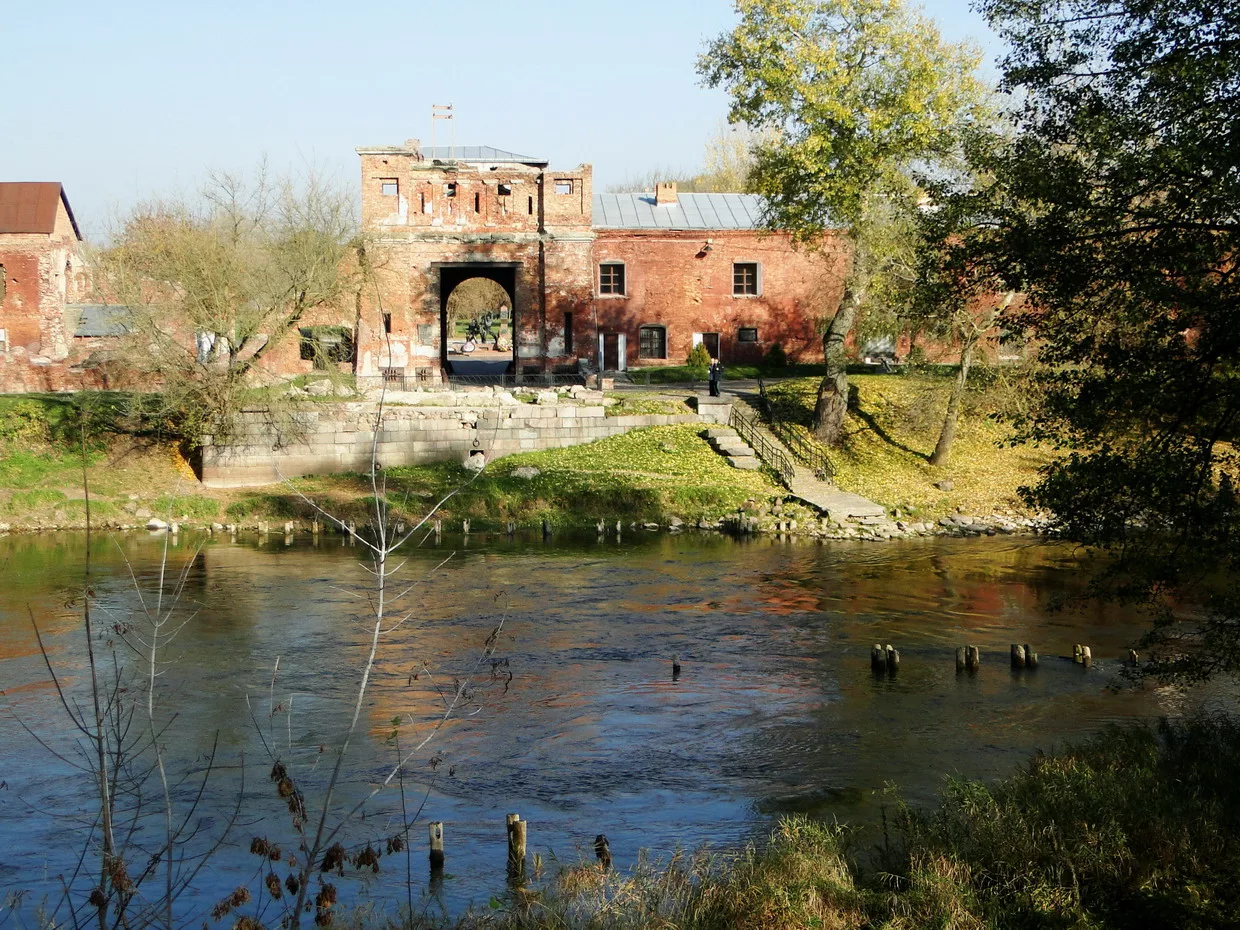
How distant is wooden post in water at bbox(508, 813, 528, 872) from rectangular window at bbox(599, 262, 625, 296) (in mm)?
36962

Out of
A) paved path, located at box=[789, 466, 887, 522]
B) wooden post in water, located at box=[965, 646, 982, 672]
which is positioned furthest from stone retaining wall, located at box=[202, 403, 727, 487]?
wooden post in water, located at box=[965, 646, 982, 672]

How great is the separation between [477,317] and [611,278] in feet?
150

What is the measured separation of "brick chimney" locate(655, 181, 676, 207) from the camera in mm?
48156

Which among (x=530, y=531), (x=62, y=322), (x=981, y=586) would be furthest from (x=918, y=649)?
(x=62, y=322)

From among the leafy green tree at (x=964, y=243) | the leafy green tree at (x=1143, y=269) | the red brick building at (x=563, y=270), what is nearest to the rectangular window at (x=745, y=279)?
the red brick building at (x=563, y=270)

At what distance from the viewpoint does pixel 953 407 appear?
32406 millimetres

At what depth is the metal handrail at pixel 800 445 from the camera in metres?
32.5

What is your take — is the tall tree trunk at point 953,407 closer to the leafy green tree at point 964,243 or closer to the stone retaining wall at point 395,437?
the stone retaining wall at point 395,437

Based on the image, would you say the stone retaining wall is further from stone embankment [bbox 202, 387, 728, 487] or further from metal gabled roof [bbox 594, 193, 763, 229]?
metal gabled roof [bbox 594, 193, 763, 229]

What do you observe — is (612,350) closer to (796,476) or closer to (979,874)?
(796,476)

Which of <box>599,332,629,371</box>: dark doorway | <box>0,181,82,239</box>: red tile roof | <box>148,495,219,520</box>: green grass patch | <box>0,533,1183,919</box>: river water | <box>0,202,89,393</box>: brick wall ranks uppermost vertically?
<box>0,181,82,239</box>: red tile roof

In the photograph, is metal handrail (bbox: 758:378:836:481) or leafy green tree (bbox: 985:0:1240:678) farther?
metal handrail (bbox: 758:378:836:481)

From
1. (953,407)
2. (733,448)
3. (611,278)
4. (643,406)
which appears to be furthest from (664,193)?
(953,407)

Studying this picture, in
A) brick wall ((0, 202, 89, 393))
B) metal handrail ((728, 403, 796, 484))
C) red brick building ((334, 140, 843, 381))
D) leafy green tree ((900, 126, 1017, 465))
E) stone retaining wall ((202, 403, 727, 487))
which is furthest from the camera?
brick wall ((0, 202, 89, 393))
